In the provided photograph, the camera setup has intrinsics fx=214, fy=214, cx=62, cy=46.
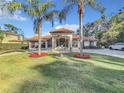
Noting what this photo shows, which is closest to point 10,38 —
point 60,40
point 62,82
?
point 60,40

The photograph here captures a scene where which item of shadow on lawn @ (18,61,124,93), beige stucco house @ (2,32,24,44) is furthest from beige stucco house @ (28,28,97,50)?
shadow on lawn @ (18,61,124,93)

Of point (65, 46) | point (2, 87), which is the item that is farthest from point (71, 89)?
point (65, 46)

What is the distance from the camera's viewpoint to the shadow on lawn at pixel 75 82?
1124 cm

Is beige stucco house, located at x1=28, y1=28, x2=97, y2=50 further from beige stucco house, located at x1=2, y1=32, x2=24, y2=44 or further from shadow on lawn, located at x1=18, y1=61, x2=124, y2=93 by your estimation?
shadow on lawn, located at x1=18, y1=61, x2=124, y2=93

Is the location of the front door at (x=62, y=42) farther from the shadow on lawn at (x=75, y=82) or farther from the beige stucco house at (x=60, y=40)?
the shadow on lawn at (x=75, y=82)

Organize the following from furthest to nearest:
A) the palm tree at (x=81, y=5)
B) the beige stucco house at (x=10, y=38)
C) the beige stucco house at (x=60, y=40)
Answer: the beige stucco house at (x=10, y=38), the beige stucco house at (x=60, y=40), the palm tree at (x=81, y=5)

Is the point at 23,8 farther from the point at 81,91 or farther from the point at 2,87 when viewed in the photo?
the point at 81,91

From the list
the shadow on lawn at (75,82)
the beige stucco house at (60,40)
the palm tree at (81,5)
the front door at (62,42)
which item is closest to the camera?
the shadow on lawn at (75,82)

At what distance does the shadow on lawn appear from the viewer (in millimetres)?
11242

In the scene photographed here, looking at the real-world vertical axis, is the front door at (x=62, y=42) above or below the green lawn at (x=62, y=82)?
above

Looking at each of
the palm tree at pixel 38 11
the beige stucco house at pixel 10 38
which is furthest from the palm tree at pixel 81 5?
the beige stucco house at pixel 10 38

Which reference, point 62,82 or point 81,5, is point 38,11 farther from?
point 62,82

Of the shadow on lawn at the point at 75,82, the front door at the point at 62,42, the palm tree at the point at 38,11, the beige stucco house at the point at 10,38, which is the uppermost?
the palm tree at the point at 38,11

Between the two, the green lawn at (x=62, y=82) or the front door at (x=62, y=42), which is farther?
the front door at (x=62, y=42)
